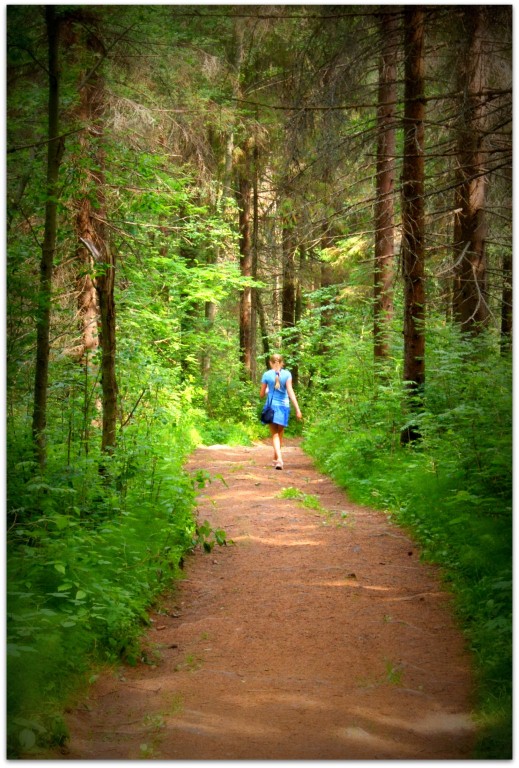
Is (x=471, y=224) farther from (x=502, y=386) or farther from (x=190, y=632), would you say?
(x=190, y=632)

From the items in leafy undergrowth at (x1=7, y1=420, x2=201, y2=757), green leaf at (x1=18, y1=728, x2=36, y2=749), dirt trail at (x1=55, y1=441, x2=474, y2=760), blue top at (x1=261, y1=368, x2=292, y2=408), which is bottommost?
dirt trail at (x1=55, y1=441, x2=474, y2=760)

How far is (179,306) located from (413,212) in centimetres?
813

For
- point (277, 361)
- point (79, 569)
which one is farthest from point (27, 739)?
Answer: point (277, 361)

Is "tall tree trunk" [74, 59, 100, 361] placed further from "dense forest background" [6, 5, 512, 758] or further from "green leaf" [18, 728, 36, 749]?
"green leaf" [18, 728, 36, 749]

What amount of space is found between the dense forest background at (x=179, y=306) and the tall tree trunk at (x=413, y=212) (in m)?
0.04

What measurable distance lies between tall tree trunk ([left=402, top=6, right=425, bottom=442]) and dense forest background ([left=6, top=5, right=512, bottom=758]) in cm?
4

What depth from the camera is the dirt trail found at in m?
3.39

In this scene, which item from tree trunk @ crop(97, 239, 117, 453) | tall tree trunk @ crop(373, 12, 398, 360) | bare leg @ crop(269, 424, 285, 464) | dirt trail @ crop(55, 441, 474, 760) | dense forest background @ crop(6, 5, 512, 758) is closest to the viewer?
dirt trail @ crop(55, 441, 474, 760)

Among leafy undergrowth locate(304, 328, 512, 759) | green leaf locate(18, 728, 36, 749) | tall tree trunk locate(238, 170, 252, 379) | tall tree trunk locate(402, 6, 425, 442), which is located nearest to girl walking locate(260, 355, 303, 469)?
leafy undergrowth locate(304, 328, 512, 759)

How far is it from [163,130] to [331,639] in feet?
31.2

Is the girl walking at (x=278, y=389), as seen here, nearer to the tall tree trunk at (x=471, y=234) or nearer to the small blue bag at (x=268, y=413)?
the small blue bag at (x=268, y=413)

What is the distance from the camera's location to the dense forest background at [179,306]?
188 inches

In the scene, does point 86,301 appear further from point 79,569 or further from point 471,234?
point 79,569

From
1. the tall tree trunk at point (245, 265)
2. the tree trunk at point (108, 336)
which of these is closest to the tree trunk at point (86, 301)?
the tree trunk at point (108, 336)
